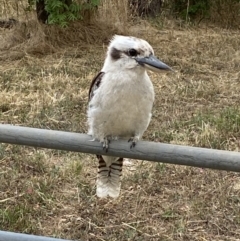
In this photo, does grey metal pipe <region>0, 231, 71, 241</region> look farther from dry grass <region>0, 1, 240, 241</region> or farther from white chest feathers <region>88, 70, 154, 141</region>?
dry grass <region>0, 1, 240, 241</region>

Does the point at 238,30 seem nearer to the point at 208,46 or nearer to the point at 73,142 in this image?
the point at 208,46

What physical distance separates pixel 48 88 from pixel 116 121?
9.21 ft

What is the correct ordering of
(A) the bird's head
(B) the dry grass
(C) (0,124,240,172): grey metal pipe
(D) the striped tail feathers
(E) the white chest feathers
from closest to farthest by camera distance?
(C) (0,124,240,172): grey metal pipe → (A) the bird's head → (E) the white chest feathers → (D) the striped tail feathers → (B) the dry grass

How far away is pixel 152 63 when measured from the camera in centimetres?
205

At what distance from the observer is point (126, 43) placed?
227cm

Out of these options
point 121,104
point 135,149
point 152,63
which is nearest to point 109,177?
point 121,104

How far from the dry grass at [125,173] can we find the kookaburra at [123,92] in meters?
0.91

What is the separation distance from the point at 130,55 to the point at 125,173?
5.02ft

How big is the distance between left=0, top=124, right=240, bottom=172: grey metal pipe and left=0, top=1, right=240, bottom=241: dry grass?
165 cm

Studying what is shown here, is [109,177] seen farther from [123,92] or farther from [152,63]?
[152,63]

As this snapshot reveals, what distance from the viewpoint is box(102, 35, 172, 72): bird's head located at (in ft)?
6.97

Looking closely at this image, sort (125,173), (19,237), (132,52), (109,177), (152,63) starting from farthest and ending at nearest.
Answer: (125,173) → (109,177) → (132,52) → (152,63) → (19,237)

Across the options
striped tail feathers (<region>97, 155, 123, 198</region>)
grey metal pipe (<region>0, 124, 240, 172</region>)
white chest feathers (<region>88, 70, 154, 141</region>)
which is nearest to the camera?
grey metal pipe (<region>0, 124, 240, 172</region>)

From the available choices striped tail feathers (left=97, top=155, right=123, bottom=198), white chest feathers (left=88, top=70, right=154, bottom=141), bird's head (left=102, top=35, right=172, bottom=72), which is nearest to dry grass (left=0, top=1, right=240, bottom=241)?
striped tail feathers (left=97, top=155, right=123, bottom=198)
